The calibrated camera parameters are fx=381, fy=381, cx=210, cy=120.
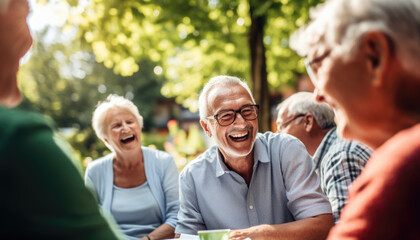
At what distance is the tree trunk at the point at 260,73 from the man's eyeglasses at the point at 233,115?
163 inches

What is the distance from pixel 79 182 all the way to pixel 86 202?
49 mm

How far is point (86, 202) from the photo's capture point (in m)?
0.88

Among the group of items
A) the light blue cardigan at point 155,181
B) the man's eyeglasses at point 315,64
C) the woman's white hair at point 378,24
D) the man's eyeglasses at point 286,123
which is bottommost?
the light blue cardigan at point 155,181

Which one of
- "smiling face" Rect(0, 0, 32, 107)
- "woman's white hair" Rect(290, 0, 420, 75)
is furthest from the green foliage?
"smiling face" Rect(0, 0, 32, 107)

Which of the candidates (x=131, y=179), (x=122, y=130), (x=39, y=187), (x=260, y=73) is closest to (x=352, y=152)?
(x=39, y=187)

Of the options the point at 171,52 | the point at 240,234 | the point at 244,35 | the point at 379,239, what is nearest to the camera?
the point at 379,239

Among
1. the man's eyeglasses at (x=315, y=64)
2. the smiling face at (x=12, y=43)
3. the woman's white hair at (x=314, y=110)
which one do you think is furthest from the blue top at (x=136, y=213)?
the man's eyeglasses at (x=315, y=64)

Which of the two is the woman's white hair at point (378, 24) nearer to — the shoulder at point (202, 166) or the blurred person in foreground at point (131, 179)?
the shoulder at point (202, 166)

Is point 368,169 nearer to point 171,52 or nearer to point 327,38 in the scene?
point 327,38

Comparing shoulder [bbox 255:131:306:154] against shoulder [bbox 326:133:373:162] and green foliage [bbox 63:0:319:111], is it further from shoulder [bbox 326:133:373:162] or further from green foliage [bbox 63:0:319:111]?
green foliage [bbox 63:0:319:111]

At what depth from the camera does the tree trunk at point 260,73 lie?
6727 millimetres

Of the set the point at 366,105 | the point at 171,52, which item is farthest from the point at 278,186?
the point at 171,52

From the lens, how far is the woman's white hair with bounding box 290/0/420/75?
3.07 ft

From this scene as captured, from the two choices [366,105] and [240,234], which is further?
[240,234]
